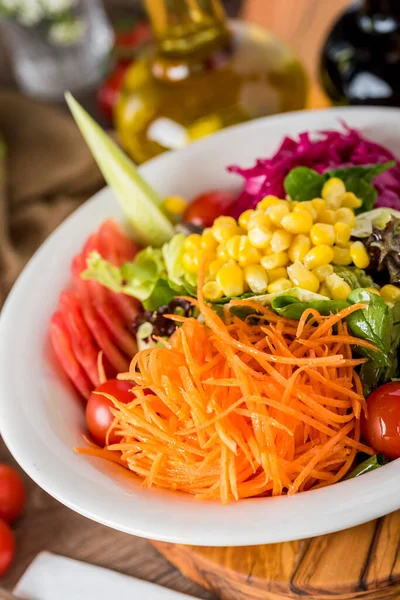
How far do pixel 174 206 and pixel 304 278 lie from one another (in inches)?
26.7

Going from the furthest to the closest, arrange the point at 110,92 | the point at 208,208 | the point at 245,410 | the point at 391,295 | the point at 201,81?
the point at 110,92, the point at 201,81, the point at 208,208, the point at 391,295, the point at 245,410

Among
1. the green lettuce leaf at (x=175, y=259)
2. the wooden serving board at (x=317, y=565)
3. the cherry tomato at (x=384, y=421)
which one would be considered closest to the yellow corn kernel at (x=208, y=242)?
the green lettuce leaf at (x=175, y=259)

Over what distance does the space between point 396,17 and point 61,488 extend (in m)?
1.87

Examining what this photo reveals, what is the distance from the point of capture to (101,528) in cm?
185

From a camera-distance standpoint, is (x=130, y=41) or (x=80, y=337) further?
(x=130, y=41)

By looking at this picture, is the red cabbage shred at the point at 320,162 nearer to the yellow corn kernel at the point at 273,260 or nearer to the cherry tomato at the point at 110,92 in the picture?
the yellow corn kernel at the point at 273,260

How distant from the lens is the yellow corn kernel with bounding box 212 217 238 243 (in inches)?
69.7

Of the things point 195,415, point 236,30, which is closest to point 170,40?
point 236,30

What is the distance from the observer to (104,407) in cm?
166

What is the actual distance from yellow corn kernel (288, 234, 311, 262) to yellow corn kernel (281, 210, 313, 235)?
2cm

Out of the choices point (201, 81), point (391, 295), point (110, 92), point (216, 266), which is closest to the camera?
point (391, 295)

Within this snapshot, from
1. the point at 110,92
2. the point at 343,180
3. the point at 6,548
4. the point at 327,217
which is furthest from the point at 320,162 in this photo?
the point at 110,92

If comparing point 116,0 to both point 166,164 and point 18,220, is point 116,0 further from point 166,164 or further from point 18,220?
point 166,164

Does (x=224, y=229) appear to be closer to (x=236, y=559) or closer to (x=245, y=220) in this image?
(x=245, y=220)
